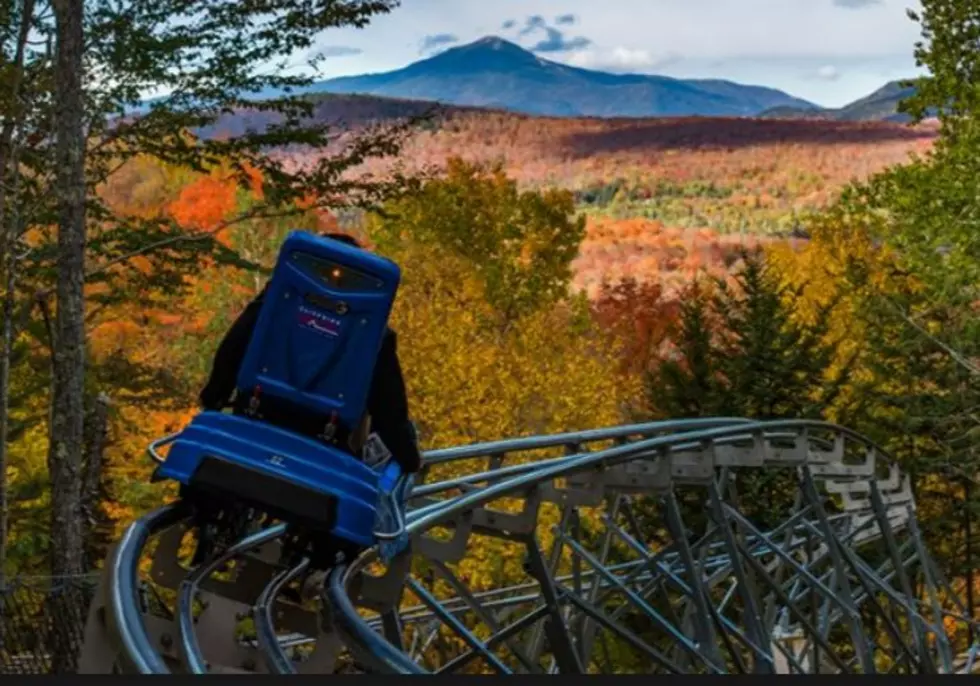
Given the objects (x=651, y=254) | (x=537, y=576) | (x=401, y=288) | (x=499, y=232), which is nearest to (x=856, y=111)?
(x=651, y=254)

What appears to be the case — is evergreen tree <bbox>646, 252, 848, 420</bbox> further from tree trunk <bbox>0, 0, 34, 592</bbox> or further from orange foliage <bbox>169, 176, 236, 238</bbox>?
orange foliage <bbox>169, 176, 236, 238</bbox>

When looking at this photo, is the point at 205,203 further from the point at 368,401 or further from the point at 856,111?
the point at 856,111

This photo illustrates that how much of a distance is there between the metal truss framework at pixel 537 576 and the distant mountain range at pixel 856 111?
78.7 metres

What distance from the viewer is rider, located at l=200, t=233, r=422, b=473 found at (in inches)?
248

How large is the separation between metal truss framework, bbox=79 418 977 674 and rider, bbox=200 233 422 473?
0.56 meters


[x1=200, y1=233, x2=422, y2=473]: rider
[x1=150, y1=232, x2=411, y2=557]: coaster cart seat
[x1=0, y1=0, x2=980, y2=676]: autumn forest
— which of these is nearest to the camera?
[x1=150, y1=232, x2=411, y2=557]: coaster cart seat

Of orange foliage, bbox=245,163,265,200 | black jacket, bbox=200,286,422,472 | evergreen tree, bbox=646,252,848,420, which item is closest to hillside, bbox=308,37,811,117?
orange foliage, bbox=245,163,265,200

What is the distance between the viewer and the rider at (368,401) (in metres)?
6.29

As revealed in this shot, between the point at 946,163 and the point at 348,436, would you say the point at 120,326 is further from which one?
the point at 348,436

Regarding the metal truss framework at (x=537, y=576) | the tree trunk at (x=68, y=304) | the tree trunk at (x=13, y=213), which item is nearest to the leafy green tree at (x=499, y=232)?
the metal truss framework at (x=537, y=576)

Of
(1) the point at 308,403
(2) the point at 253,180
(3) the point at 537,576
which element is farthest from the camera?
(2) the point at 253,180

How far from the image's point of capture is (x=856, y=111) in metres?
110

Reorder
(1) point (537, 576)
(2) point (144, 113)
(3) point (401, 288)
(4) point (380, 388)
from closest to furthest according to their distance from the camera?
(4) point (380, 388) < (1) point (537, 576) < (2) point (144, 113) < (3) point (401, 288)

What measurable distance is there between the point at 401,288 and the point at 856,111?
88.5m
